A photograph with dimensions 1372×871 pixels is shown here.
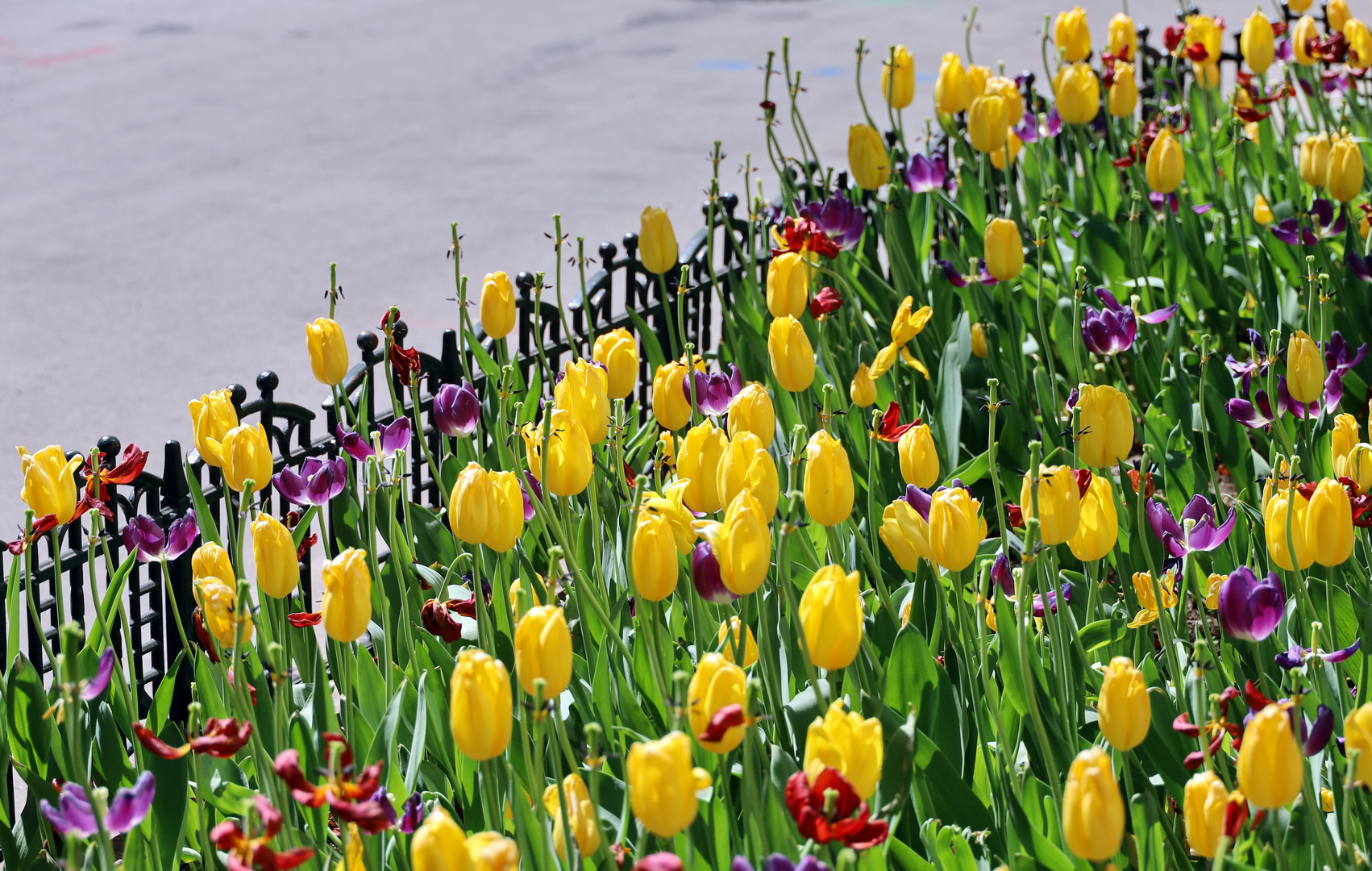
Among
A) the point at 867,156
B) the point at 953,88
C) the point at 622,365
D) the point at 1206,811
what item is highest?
the point at 953,88

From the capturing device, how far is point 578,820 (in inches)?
55.5

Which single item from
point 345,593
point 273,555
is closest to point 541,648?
point 345,593

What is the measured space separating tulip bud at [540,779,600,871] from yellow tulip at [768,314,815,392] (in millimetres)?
924

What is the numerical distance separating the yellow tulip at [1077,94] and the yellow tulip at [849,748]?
2.91 metres

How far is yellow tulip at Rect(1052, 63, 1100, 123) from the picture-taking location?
3.82m

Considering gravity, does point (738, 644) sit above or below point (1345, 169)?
below

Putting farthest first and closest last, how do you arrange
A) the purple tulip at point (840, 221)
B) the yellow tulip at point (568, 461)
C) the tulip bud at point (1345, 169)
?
the purple tulip at point (840, 221), the tulip bud at point (1345, 169), the yellow tulip at point (568, 461)

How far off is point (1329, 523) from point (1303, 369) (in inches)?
26.0

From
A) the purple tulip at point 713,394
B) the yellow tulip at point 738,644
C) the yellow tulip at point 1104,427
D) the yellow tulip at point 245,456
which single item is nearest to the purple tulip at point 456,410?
the purple tulip at point 713,394

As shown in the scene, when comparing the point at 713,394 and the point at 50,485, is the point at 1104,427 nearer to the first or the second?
the point at 713,394

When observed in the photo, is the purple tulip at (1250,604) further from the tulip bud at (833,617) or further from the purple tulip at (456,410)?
the purple tulip at (456,410)

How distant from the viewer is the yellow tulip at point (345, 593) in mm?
1590

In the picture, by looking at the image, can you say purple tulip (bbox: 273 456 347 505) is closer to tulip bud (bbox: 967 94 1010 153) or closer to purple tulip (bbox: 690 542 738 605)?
purple tulip (bbox: 690 542 738 605)

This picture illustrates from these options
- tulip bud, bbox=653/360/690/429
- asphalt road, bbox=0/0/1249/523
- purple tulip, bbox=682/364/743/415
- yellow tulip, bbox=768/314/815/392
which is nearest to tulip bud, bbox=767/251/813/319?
purple tulip, bbox=682/364/743/415
